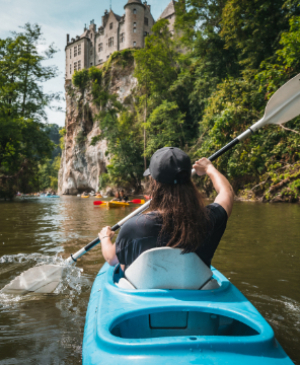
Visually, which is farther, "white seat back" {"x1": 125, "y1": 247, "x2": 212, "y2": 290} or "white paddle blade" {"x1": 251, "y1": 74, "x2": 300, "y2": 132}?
"white paddle blade" {"x1": 251, "y1": 74, "x2": 300, "y2": 132}

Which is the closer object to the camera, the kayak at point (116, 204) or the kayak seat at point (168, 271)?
the kayak seat at point (168, 271)

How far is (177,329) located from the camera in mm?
1457

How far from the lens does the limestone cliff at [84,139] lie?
34969 millimetres

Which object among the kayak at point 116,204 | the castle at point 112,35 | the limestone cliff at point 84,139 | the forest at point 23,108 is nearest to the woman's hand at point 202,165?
the kayak at point 116,204

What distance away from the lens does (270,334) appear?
1.20 metres

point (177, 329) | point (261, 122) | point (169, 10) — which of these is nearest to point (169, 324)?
point (177, 329)

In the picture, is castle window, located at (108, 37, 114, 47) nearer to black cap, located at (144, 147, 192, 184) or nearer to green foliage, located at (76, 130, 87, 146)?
green foliage, located at (76, 130, 87, 146)

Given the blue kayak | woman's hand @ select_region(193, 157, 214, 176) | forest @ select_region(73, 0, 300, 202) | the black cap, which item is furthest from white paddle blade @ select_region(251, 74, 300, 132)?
forest @ select_region(73, 0, 300, 202)

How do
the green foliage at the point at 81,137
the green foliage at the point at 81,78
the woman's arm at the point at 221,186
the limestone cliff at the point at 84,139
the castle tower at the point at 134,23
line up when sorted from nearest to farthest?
the woman's arm at the point at 221,186
the limestone cliff at the point at 84,139
the green foliage at the point at 81,78
the green foliage at the point at 81,137
the castle tower at the point at 134,23

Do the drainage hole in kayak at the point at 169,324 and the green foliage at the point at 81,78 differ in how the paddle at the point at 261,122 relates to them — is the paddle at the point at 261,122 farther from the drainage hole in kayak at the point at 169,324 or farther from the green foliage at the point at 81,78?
the green foliage at the point at 81,78

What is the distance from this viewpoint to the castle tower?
39.3m

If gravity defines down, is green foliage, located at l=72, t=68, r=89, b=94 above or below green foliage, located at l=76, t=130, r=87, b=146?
above

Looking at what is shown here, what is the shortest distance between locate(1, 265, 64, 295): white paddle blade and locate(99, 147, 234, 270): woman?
176cm

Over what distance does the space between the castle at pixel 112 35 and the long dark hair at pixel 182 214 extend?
38.9 m
